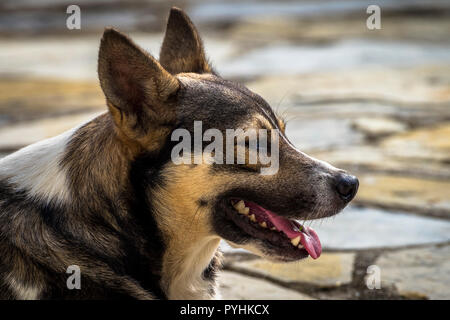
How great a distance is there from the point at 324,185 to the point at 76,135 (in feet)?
3.38

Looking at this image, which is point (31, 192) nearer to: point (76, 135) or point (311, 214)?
point (76, 135)

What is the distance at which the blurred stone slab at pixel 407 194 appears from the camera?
14.9 feet

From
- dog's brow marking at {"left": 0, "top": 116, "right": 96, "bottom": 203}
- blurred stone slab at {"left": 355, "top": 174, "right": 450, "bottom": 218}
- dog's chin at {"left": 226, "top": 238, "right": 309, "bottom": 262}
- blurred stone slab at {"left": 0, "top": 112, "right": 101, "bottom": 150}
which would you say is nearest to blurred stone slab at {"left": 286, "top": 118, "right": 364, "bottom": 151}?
blurred stone slab at {"left": 355, "top": 174, "right": 450, "bottom": 218}

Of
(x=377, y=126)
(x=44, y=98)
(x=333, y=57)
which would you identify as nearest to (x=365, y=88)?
(x=377, y=126)

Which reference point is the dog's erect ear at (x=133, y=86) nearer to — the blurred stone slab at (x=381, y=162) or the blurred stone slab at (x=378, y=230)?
the blurred stone slab at (x=378, y=230)

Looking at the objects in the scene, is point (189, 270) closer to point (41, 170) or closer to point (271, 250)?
point (271, 250)

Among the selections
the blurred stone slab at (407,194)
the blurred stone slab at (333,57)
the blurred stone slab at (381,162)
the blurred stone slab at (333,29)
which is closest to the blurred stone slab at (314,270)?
the blurred stone slab at (407,194)

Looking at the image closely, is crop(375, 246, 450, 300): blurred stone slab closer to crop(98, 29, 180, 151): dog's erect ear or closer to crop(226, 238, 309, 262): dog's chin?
crop(226, 238, 309, 262): dog's chin

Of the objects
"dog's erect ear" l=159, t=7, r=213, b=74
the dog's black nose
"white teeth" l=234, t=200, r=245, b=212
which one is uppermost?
"dog's erect ear" l=159, t=7, r=213, b=74

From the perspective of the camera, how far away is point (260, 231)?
3.14 m

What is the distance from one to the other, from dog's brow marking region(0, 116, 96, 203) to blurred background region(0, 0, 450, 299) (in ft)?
3.45

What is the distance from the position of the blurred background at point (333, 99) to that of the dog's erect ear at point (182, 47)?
3.47 feet

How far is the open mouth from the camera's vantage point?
312 cm

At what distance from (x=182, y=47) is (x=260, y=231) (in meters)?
0.99
